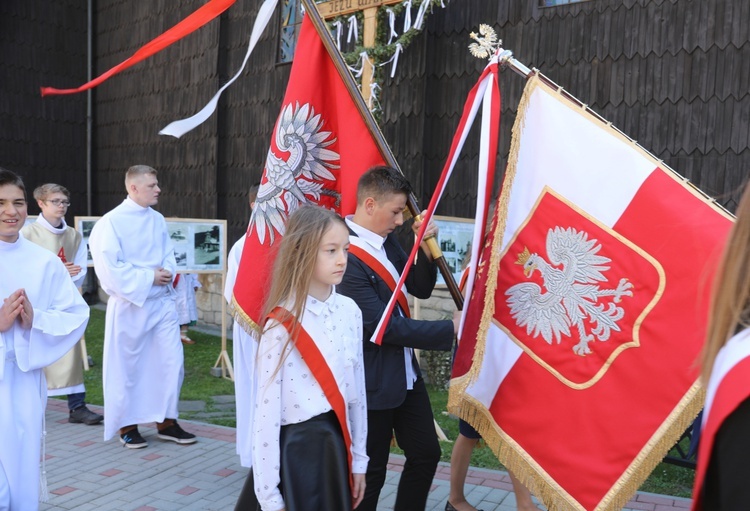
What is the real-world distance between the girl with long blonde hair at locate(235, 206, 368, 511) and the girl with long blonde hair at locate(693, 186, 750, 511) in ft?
5.29

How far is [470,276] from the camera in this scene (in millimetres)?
3256

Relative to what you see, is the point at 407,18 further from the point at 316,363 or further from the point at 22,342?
the point at 316,363

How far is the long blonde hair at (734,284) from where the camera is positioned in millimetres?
1362

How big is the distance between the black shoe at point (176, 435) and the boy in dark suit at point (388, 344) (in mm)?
2880

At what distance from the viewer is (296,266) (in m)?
2.82

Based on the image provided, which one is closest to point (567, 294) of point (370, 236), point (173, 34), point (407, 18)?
point (370, 236)

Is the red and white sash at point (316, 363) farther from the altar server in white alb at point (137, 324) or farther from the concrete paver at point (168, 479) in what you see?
the altar server in white alb at point (137, 324)

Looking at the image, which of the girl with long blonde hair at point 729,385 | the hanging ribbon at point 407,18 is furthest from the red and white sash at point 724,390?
the hanging ribbon at point 407,18

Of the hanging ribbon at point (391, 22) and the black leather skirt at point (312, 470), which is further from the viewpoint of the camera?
the hanging ribbon at point (391, 22)

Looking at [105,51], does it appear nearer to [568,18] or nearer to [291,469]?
[568,18]

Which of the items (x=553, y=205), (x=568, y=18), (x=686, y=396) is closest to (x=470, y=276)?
(x=553, y=205)

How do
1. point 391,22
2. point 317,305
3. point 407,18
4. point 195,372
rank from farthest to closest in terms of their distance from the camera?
1. point 195,372
2. point 391,22
3. point 407,18
4. point 317,305

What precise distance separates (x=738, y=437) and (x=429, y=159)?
24.3 feet

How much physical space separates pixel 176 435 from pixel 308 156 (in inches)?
127
